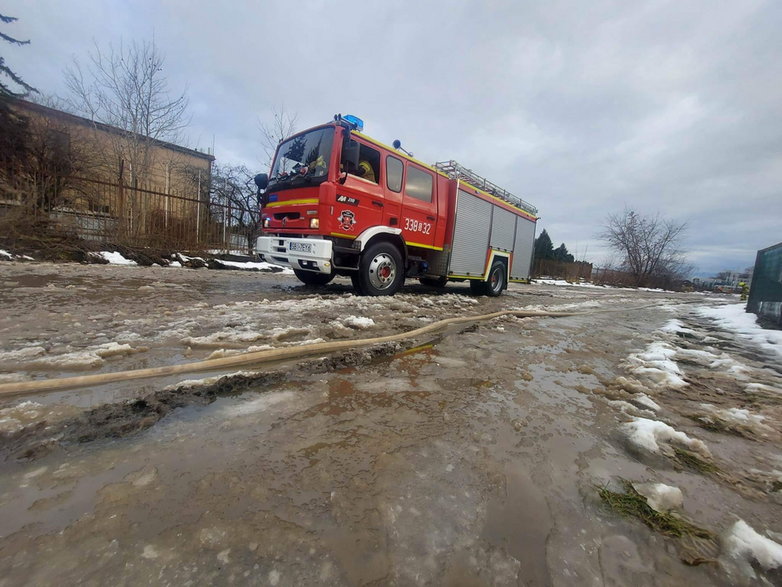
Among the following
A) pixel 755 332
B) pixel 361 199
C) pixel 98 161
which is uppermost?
pixel 98 161

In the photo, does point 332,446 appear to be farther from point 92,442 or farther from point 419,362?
point 419,362

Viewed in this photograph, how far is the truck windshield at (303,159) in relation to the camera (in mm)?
4918

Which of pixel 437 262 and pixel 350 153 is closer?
pixel 350 153

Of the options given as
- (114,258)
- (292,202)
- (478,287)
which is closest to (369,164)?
(292,202)

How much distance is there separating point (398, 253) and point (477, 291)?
339 centimetres

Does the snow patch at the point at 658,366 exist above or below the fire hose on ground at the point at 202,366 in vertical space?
above

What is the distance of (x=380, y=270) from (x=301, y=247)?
1.35 meters

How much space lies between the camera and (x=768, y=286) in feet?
21.6

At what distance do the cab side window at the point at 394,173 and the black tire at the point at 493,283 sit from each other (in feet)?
11.5

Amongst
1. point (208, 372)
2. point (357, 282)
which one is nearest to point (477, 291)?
point (357, 282)

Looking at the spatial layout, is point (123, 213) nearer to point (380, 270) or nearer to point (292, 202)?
point (292, 202)

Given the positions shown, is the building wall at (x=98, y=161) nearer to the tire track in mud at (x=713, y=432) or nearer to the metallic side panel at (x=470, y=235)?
the metallic side panel at (x=470, y=235)

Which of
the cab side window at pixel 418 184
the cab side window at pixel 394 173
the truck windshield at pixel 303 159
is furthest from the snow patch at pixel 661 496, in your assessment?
the cab side window at pixel 418 184

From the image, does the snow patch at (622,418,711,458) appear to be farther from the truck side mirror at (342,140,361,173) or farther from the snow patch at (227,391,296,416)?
the truck side mirror at (342,140,361,173)
